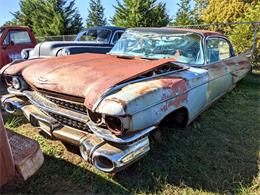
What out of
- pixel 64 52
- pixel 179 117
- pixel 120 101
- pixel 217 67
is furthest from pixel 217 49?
pixel 64 52

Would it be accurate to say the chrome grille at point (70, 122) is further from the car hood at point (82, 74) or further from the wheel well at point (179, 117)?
the wheel well at point (179, 117)

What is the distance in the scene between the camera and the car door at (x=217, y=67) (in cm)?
391

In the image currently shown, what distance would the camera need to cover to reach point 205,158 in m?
3.13

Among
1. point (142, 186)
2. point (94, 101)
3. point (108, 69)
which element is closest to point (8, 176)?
point (94, 101)

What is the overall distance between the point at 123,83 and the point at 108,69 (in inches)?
18.3

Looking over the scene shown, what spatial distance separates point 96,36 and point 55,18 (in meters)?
22.8

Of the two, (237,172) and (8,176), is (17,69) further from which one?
(237,172)

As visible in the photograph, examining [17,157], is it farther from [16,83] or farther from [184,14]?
[184,14]

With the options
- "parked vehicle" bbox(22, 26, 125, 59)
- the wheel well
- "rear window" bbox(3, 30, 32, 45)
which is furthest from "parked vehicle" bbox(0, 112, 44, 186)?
"rear window" bbox(3, 30, 32, 45)

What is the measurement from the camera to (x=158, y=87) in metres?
2.65

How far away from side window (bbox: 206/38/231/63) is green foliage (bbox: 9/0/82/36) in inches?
1024

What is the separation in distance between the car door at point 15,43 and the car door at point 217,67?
603 centimetres

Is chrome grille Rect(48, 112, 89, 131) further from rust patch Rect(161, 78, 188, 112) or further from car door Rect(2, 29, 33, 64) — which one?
car door Rect(2, 29, 33, 64)

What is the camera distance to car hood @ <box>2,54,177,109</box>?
8.32ft
